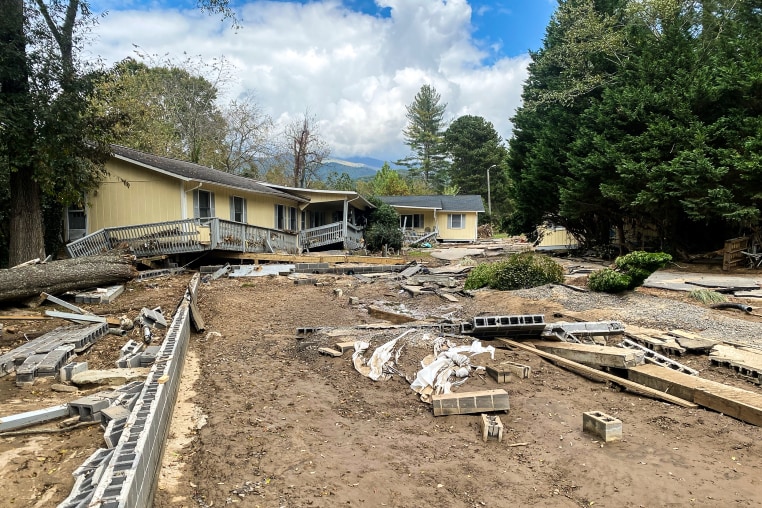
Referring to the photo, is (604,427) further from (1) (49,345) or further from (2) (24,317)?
(2) (24,317)

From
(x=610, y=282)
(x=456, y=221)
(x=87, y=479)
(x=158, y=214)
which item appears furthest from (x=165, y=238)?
(x=456, y=221)

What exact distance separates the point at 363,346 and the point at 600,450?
3.20m

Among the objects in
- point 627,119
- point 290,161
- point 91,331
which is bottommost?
point 91,331

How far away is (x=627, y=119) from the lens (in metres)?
15.6

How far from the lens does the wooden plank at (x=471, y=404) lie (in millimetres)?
4258

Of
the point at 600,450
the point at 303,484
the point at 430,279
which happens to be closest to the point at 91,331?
the point at 303,484

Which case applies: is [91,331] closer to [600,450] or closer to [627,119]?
[600,450]

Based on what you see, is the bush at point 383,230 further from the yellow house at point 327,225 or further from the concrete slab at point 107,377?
the concrete slab at point 107,377

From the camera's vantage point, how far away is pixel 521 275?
11086 mm

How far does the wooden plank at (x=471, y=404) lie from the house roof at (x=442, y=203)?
103ft

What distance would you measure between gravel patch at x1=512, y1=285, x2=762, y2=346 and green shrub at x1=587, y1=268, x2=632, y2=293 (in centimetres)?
22

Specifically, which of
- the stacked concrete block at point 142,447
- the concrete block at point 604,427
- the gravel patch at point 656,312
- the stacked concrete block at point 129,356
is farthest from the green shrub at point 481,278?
the stacked concrete block at point 142,447

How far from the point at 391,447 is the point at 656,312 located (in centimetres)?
656

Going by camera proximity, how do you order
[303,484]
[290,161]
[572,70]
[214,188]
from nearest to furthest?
[303,484] < [214,188] < [572,70] < [290,161]
